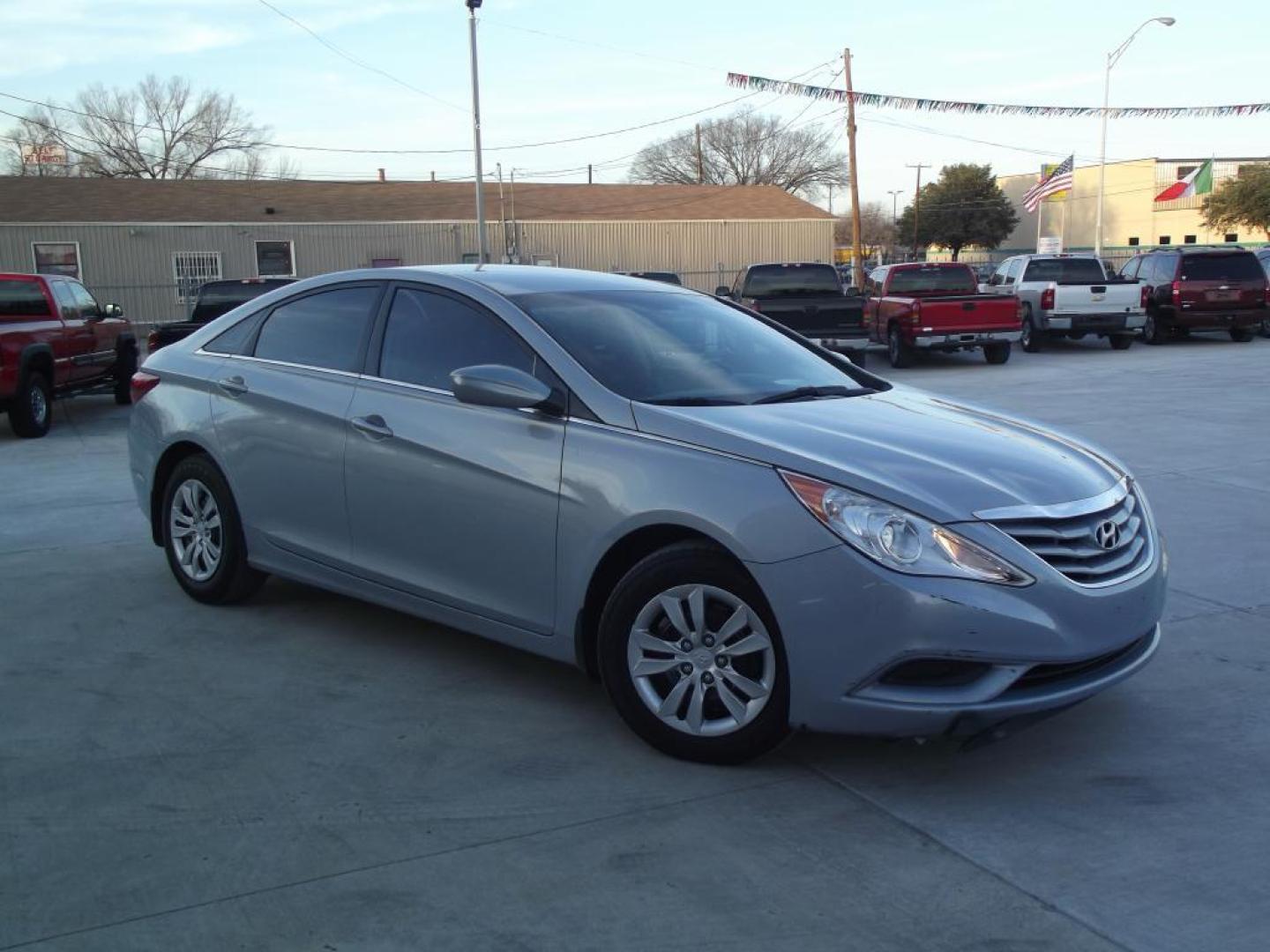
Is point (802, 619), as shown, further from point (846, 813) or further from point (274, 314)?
point (274, 314)

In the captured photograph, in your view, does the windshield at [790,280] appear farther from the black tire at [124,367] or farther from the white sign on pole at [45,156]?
the white sign on pole at [45,156]

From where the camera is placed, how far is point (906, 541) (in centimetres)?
359

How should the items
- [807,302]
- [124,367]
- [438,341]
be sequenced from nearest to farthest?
[438,341], [124,367], [807,302]

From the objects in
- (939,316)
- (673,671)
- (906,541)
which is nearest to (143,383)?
(673,671)

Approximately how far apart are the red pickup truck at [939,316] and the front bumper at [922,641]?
1536 cm

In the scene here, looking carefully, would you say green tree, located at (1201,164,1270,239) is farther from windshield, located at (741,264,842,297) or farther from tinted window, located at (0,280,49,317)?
tinted window, located at (0,280,49,317)

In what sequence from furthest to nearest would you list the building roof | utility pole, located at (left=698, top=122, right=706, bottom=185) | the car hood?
A: utility pole, located at (left=698, top=122, right=706, bottom=185) < the building roof < the car hood

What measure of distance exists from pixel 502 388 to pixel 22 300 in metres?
10.6

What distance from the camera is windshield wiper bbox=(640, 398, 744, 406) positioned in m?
4.32

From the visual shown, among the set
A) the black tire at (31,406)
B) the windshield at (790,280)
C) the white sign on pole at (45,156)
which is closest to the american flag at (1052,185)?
the windshield at (790,280)

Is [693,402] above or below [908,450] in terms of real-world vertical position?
above

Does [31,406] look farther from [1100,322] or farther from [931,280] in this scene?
[1100,322]

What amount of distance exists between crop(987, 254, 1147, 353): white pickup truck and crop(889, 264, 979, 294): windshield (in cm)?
189

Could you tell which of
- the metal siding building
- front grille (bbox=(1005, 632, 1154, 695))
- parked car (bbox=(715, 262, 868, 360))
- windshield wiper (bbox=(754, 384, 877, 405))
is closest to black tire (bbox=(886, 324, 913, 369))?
parked car (bbox=(715, 262, 868, 360))
